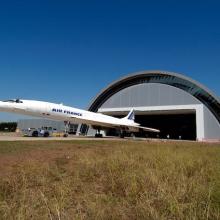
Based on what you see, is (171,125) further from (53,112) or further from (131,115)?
(53,112)

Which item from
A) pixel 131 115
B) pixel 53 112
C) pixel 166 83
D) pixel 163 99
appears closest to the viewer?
pixel 53 112

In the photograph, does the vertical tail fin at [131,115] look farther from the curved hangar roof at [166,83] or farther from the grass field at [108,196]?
the grass field at [108,196]

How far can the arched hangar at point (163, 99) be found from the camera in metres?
50.8

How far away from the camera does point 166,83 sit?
57312mm

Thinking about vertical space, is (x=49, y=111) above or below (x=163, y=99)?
below

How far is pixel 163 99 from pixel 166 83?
17.6ft

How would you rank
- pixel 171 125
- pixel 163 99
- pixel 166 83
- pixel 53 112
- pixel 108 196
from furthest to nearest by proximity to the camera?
1. pixel 171 125
2. pixel 166 83
3. pixel 163 99
4. pixel 53 112
5. pixel 108 196

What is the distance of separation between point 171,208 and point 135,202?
926 mm

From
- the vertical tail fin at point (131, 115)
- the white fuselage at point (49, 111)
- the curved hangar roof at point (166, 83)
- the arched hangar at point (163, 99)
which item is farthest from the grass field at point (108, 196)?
the curved hangar roof at point (166, 83)

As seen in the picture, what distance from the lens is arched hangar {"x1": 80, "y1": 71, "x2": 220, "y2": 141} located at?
50.8 m

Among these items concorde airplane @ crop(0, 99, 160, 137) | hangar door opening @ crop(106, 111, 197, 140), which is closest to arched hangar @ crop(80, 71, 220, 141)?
hangar door opening @ crop(106, 111, 197, 140)

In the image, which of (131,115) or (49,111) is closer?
(49,111)

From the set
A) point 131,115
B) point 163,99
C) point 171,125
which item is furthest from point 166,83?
point 171,125

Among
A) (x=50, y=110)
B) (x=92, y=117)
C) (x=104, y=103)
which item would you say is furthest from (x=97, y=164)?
(x=104, y=103)
